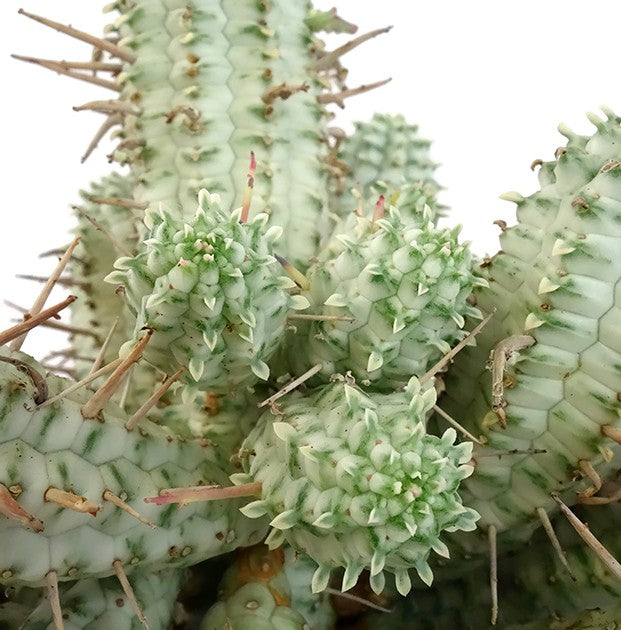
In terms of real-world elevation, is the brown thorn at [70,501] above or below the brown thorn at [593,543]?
above

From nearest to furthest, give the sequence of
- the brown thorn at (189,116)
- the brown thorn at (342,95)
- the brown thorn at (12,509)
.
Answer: the brown thorn at (12,509) < the brown thorn at (189,116) < the brown thorn at (342,95)

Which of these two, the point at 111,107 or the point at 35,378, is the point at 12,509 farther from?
the point at 111,107

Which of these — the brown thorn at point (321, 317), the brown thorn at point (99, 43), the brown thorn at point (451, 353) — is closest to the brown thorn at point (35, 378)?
the brown thorn at point (321, 317)

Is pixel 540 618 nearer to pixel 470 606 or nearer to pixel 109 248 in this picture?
pixel 470 606

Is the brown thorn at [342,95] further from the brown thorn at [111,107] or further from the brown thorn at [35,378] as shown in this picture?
the brown thorn at [35,378]

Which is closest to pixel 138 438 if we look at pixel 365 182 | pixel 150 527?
pixel 150 527

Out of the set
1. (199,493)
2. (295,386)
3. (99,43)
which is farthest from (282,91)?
(199,493)
